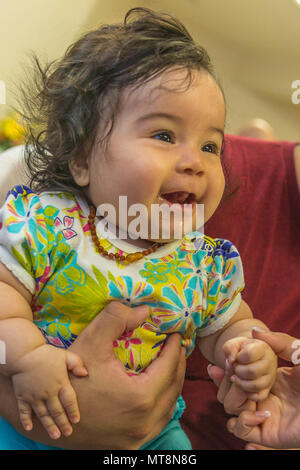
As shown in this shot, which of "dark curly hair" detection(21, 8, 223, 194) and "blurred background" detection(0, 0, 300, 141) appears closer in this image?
"dark curly hair" detection(21, 8, 223, 194)

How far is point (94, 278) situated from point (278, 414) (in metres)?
0.40

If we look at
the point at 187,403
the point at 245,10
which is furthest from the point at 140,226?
the point at 245,10

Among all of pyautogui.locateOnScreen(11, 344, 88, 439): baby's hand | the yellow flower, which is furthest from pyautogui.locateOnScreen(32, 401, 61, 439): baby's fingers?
the yellow flower

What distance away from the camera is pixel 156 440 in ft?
2.84

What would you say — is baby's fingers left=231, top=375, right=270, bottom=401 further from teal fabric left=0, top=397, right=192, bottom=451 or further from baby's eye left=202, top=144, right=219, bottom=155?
baby's eye left=202, top=144, right=219, bottom=155

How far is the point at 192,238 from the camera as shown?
2.98ft

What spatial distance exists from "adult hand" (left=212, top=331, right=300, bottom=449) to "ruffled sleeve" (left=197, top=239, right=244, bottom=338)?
0.09 metres

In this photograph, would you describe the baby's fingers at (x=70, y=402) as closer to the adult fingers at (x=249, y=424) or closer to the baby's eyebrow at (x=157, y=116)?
the adult fingers at (x=249, y=424)

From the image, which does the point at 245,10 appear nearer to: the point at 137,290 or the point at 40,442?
the point at 137,290

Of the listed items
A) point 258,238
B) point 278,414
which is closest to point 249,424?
point 278,414

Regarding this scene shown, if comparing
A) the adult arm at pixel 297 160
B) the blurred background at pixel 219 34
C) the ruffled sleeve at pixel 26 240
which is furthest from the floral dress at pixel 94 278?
the blurred background at pixel 219 34

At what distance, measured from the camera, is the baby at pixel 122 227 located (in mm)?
733

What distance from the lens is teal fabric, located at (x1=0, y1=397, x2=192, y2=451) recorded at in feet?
2.58
